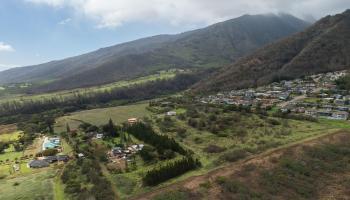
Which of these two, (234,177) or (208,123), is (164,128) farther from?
(234,177)

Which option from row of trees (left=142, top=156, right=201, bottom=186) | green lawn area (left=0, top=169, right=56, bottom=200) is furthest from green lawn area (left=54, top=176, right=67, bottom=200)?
row of trees (left=142, top=156, right=201, bottom=186)

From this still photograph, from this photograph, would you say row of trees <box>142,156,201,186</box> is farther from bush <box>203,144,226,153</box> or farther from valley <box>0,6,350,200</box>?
bush <box>203,144,226,153</box>

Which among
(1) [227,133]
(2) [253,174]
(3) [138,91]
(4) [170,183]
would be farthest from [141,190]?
(3) [138,91]

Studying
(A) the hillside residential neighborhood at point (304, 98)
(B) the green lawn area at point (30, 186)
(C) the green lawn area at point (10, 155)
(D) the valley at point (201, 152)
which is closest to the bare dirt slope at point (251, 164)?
(D) the valley at point (201, 152)

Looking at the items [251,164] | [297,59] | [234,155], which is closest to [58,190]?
[234,155]

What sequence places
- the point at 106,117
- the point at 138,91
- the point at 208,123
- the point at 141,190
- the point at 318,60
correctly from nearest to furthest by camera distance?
the point at 141,190 < the point at 208,123 < the point at 106,117 < the point at 318,60 < the point at 138,91

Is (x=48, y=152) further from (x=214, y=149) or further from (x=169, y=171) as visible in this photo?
(x=214, y=149)
